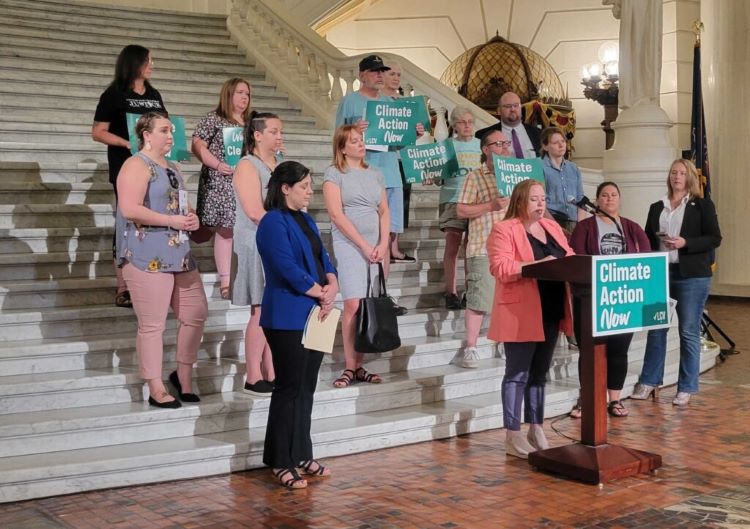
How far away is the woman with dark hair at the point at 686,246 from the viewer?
764 centimetres

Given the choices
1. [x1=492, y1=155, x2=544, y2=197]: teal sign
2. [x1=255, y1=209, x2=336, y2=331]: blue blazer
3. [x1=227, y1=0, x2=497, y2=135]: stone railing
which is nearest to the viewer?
[x1=255, y1=209, x2=336, y2=331]: blue blazer

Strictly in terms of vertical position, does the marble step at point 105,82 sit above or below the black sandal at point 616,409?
above

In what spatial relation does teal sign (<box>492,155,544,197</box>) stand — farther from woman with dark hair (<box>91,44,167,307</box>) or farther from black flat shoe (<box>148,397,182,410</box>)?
black flat shoe (<box>148,397,182,410</box>)

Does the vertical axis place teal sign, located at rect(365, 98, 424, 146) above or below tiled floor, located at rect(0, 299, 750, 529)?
above

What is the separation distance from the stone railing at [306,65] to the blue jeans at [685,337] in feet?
11.2

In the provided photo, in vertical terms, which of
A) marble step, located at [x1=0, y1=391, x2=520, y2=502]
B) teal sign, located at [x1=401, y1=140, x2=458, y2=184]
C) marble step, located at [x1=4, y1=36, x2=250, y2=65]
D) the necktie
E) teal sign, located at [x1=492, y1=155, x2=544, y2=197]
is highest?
marble step, located at [x1=4, y1=36, x2=250, y2=65]

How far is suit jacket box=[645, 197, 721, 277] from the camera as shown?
762 centimetres

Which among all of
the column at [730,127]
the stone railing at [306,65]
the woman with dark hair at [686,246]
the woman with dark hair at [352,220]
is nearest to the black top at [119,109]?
the woman with dark hair at [352,220]

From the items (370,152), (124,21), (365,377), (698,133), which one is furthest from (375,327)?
(124,21)

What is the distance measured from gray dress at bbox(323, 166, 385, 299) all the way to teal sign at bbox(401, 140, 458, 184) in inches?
51.9

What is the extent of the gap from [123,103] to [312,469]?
2742 millimetres

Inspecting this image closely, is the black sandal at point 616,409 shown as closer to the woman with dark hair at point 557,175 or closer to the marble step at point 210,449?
the marble step at point 210,449

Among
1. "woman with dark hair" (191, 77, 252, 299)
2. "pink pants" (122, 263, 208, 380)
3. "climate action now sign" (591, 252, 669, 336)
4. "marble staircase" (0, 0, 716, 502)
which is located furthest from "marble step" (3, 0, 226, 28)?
"climate action now sign" (591, 252, 669, 336)

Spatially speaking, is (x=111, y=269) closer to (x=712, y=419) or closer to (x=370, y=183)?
(x=370, y=183)
